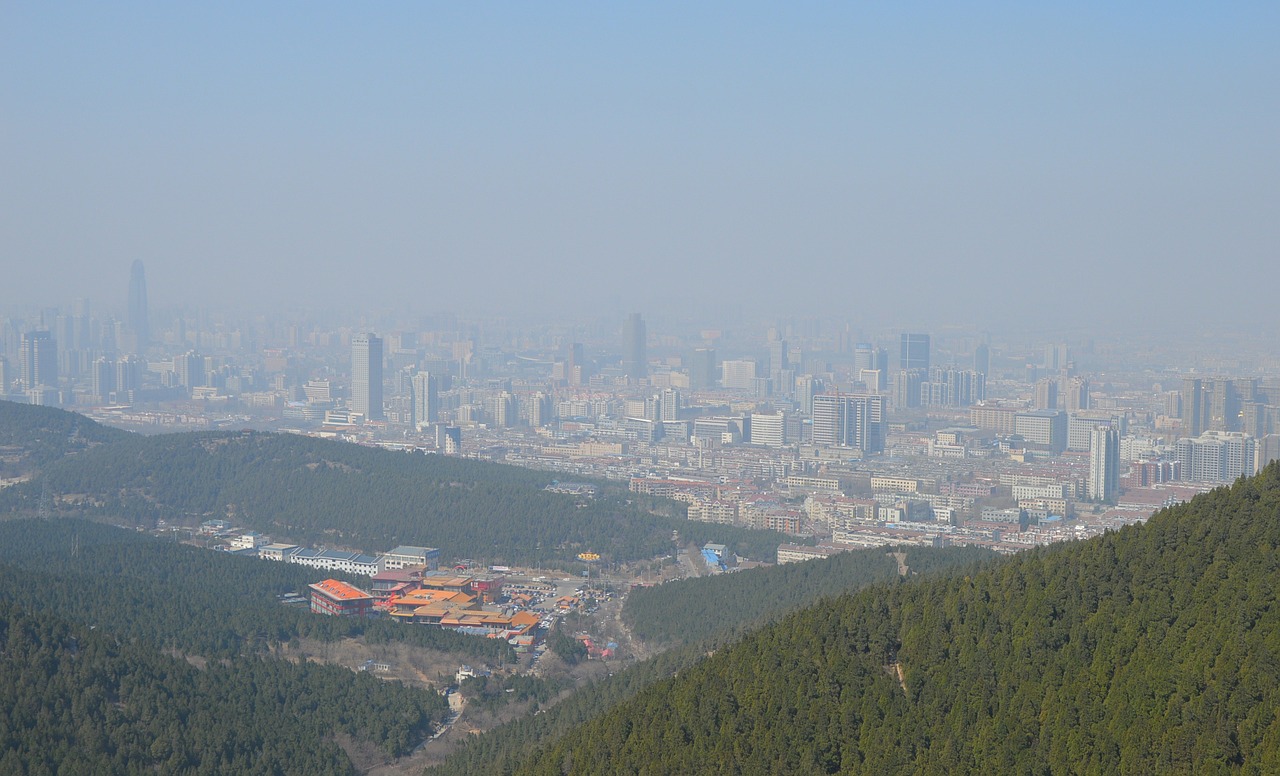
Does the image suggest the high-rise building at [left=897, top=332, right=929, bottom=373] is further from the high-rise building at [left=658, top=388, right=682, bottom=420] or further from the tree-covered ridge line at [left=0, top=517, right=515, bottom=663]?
the tree-covered ridge line at [left=0, top=517, right=515, bottom=663]

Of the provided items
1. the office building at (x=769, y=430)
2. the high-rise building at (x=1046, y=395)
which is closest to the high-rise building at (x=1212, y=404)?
the high-rise building at (x=1046, y=395)

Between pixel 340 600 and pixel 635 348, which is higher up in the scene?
pixel 635 348

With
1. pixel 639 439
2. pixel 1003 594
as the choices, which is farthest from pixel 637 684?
pixel 639 439

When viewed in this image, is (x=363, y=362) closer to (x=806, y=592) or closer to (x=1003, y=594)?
(x=806, y=592)

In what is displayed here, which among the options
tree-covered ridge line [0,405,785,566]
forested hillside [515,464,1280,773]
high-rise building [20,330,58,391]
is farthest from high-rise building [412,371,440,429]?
forested hillside [515,464,1280,773]

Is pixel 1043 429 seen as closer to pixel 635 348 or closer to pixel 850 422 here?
pixel 850 422

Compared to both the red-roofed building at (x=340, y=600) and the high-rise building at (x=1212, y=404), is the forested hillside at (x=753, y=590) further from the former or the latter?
the high-rise building at (x=1212, y=404)

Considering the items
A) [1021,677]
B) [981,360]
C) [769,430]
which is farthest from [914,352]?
[1021,677]
